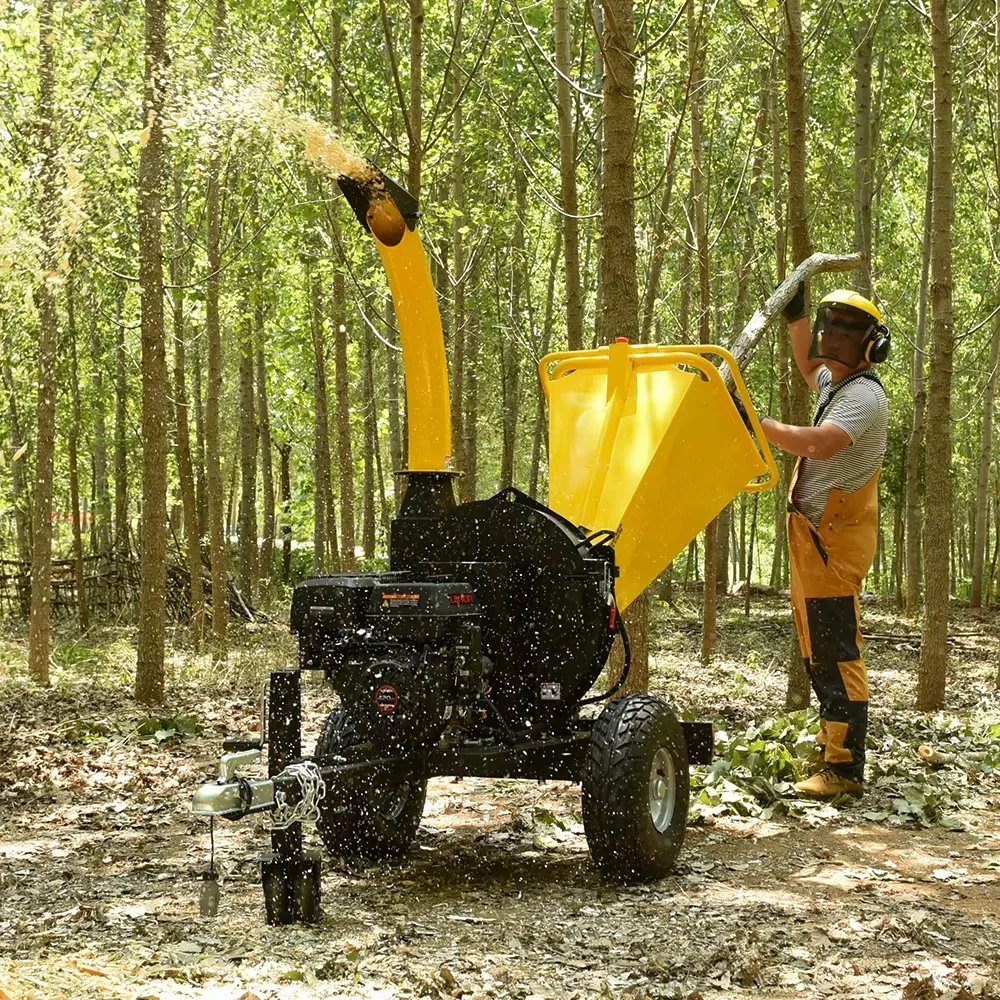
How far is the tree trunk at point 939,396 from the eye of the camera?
29.9ft

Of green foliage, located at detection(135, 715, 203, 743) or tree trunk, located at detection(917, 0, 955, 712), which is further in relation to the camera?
tree trunk, located at detection(917, 0, 955, 712)

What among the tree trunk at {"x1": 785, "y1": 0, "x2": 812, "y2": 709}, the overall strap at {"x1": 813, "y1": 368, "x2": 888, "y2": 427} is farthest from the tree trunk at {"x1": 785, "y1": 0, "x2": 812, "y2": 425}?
A: the overall strap at {"x1": 813, "y1": 368, "x2": 888, "y2": 427}

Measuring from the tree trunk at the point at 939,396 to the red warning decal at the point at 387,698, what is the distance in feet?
18.4

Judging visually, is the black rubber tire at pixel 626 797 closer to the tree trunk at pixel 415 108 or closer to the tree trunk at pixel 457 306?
the tree trunk at pixel 415 108

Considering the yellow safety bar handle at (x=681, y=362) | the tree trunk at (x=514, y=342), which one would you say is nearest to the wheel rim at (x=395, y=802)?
the yellow safety bar handle at (x=681, y=362)

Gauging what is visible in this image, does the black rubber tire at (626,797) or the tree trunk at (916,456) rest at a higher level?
the tree trunk at (916,456)

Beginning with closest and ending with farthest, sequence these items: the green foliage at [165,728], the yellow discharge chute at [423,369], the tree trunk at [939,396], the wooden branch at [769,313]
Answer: the yellow discharge chute at [423,369]
the wooden branch at [769,313]
the green foliage at [165,728]
the tree trunk at [939,396]

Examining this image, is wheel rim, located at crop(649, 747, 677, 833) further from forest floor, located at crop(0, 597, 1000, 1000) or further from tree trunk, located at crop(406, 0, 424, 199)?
tree trunk, located at crop(406, 0, 424, 199)

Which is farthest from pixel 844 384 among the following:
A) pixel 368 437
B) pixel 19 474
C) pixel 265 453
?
pixel 19 474

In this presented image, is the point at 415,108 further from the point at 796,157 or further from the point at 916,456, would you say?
the point at 916,456

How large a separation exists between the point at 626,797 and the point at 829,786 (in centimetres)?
193

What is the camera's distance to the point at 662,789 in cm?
527

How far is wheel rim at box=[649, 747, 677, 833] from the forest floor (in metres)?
0.26

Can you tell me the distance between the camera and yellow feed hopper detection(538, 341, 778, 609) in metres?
5.70
